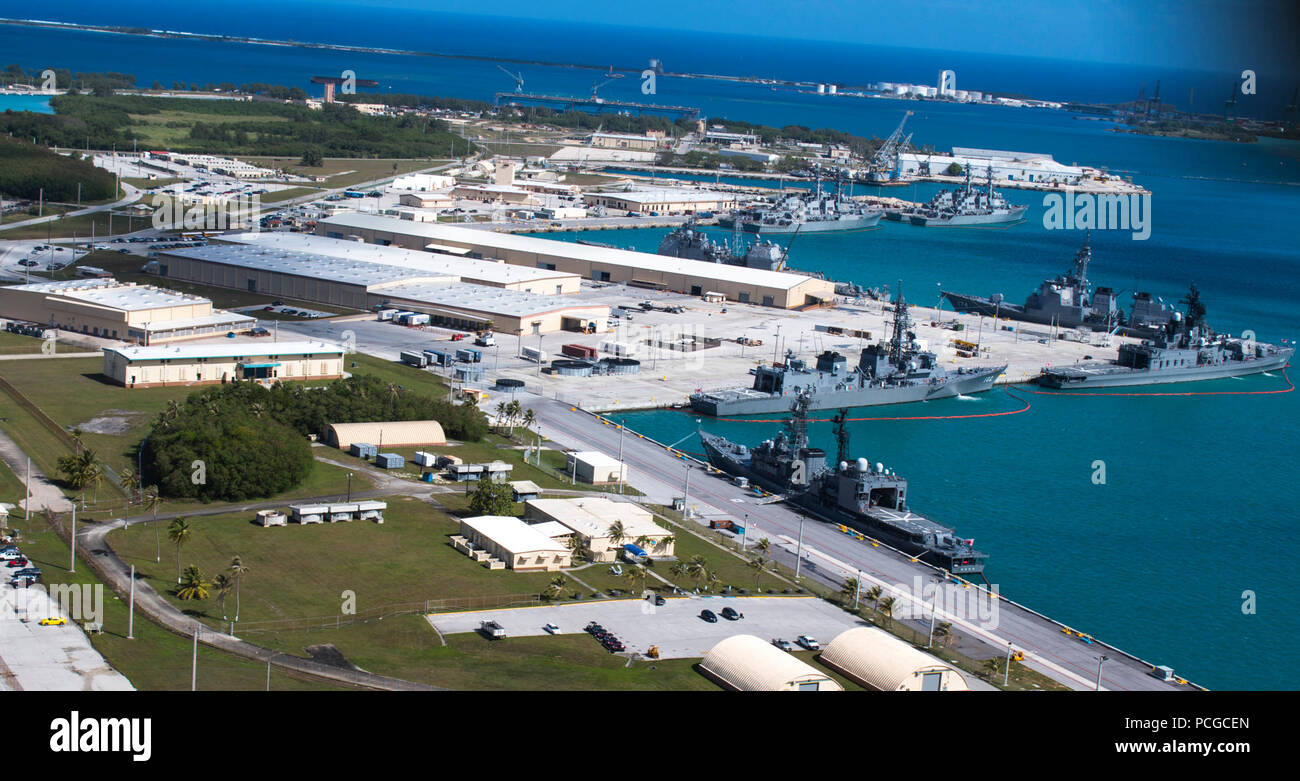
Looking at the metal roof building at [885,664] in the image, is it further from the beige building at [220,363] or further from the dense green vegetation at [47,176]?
the dense green vegetation at [47,176]

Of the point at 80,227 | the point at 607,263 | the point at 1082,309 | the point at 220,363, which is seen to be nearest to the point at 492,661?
the point at 220,363

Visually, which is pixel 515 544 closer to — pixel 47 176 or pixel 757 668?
pixel 757 668

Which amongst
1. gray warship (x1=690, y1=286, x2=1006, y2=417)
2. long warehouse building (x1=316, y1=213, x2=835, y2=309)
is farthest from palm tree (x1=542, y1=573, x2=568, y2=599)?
long warehouse building (x1=316, y1=213, x2=835, y2=309)

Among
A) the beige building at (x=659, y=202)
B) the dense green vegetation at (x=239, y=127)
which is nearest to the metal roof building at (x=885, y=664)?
the beige building at (x=659, y=202)

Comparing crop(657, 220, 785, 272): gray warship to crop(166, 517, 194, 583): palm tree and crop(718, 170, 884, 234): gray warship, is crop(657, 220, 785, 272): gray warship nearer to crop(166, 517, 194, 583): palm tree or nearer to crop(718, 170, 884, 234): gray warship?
crop(718, 170, 884, 234): gray warship

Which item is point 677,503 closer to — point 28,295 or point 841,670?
point 841,670
